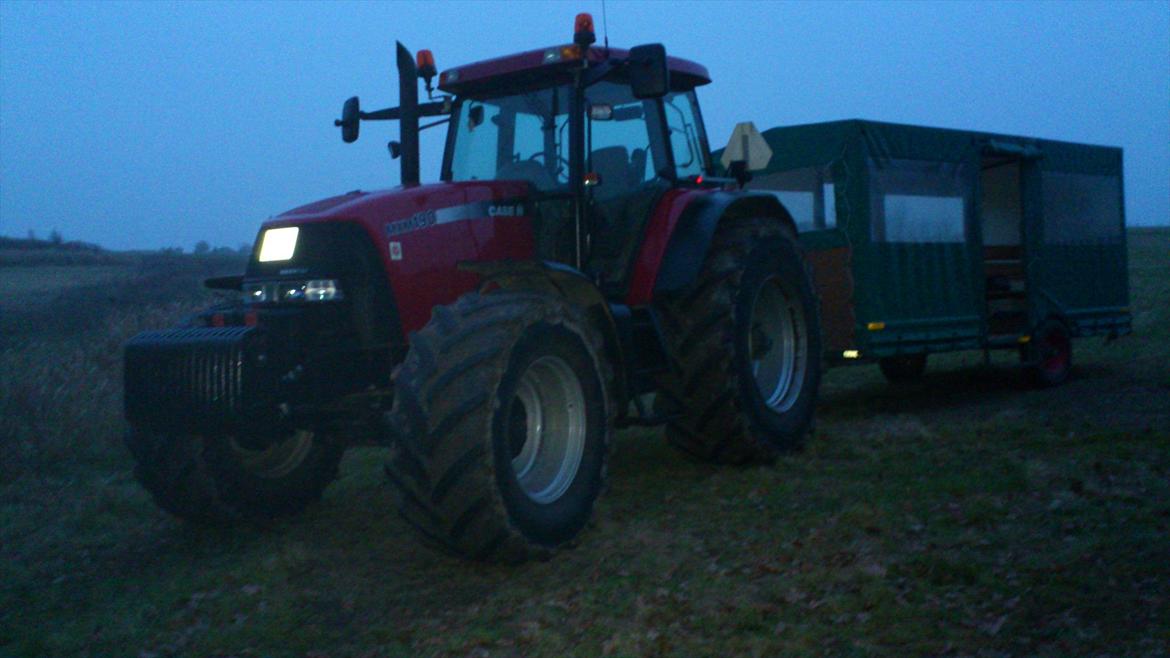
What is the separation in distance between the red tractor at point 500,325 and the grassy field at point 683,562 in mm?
351

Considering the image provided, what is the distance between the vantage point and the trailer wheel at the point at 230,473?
234 inches

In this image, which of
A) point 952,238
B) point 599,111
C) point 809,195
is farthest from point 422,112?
point 952,238

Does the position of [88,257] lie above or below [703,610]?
above

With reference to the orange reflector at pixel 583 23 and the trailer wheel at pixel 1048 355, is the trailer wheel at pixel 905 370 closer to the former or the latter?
the trailer wheel at pixel 1048 355

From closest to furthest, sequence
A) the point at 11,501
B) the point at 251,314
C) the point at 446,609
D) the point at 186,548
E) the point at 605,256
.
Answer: the point at 446,609 < the point at 251,314 < the point at 186,548 < the point at 605,256 < the point at 11,501

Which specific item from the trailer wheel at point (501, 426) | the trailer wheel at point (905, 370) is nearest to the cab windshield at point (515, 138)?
the trailer wheel at point (501, 426)

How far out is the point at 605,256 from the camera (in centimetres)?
670

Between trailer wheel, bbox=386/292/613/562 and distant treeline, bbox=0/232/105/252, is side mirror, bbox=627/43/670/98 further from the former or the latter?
distant treeline, bbox=0/232/105/252

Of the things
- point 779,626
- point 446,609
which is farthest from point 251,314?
point 779,626

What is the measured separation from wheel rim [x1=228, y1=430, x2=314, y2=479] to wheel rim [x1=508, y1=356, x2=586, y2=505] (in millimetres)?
1465

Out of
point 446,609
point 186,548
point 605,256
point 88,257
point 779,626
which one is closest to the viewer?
point 779,626

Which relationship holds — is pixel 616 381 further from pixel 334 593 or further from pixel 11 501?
pixel 11 501

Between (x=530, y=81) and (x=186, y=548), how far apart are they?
3.26 metres

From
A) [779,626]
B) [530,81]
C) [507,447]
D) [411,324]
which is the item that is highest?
[530,81]
